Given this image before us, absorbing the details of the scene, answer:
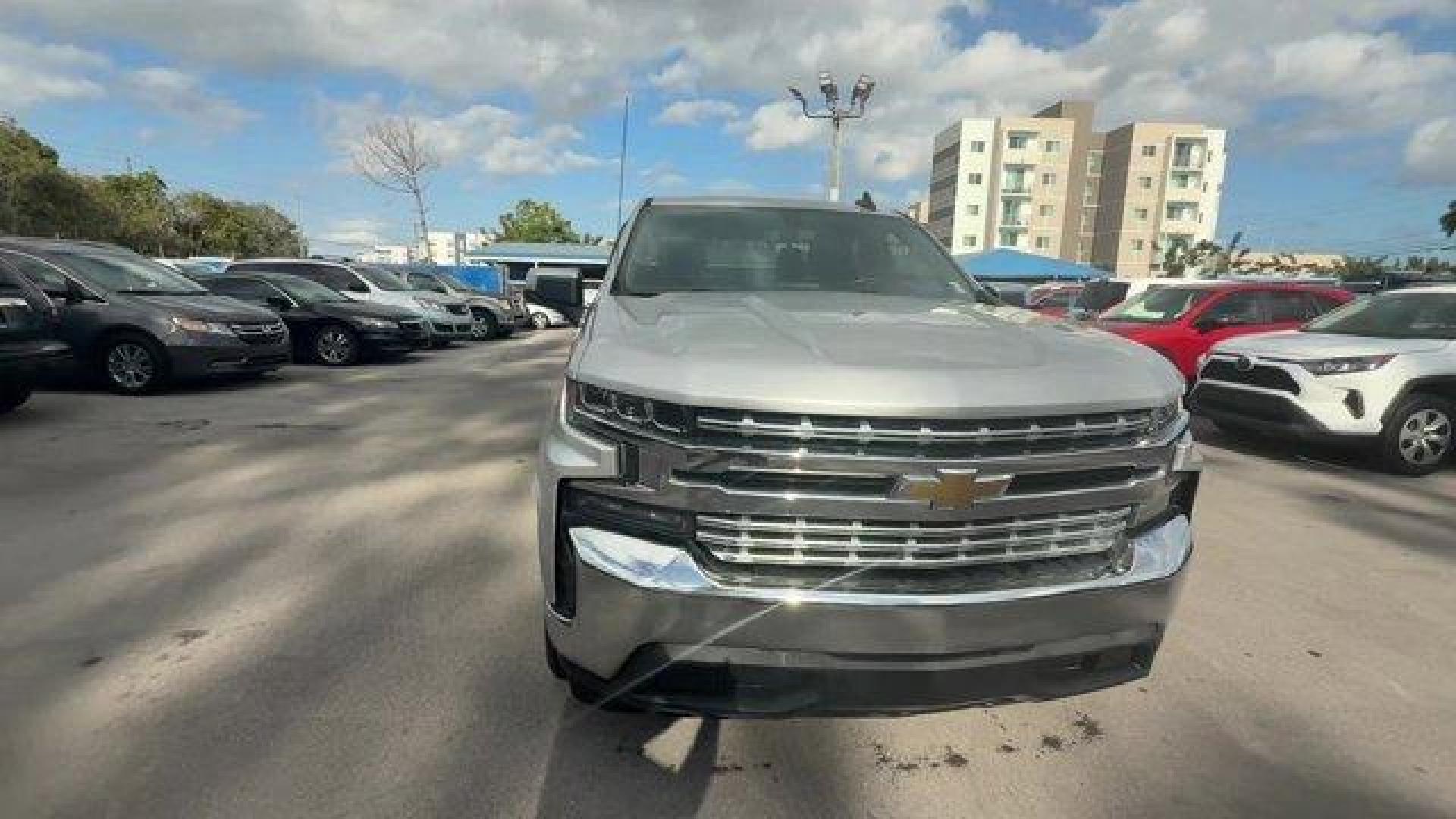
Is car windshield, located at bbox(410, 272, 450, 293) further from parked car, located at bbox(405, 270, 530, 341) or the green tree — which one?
the green tree

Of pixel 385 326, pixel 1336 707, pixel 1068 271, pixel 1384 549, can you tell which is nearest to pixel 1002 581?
pixel 1336 707

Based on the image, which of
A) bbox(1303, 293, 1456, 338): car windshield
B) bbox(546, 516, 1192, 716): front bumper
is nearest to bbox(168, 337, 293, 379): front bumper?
bbox(546, 516, 1192, 716): front bumper

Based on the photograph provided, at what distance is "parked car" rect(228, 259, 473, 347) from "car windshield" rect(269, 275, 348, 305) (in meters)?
0.59

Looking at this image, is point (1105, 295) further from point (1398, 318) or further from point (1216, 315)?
point (1398, 318)

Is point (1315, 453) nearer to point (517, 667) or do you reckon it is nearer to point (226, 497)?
point (517, 667)

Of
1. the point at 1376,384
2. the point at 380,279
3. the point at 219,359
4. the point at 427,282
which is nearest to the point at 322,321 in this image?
the point at 219,359

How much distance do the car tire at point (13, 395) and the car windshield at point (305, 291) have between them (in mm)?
5504

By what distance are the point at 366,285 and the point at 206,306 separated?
6.44 m

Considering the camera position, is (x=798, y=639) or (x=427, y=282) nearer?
(x=798, y=639)

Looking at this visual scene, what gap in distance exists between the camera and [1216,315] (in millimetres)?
10305

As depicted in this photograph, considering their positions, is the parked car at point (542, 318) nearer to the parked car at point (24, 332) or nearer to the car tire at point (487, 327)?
the car tire at point (487, 327)

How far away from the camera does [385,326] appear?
12930 mm

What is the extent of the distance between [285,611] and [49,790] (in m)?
1.24

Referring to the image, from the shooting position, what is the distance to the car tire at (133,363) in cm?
875
